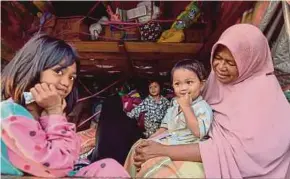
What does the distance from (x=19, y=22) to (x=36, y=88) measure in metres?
0.84

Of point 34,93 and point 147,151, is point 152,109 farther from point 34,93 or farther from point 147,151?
point 34,93

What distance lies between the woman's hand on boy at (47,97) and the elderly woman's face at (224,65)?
0.58 metres

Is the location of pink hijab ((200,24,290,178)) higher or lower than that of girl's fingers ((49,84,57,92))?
lower

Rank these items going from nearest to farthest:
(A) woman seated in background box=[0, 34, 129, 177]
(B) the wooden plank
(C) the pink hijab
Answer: (A) woman seated in background box=[0, 34, 129, 177] < (C) the pink hijab < (B) the wooden plank

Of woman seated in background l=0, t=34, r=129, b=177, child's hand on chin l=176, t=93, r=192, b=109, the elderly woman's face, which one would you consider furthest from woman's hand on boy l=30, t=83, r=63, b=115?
the elderly woman's face

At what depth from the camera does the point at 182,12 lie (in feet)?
7.23

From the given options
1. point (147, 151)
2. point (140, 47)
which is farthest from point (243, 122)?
point (140, 47)

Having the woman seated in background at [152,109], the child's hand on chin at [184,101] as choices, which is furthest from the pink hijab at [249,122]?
the woman seated in background at [152,109]

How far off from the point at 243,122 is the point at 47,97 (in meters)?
0.67

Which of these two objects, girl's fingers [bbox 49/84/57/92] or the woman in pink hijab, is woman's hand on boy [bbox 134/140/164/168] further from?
girl's fingers [bbox 49/84/57/92]

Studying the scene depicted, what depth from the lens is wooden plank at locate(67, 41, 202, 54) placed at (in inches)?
82.4

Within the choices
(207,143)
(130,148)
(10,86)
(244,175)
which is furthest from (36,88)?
(244,175)

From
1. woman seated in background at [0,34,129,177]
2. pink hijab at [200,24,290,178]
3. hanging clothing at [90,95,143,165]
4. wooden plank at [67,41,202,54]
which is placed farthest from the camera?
wooden plank at [67,41,202,54]

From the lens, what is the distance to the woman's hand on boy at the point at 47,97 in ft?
4.77
